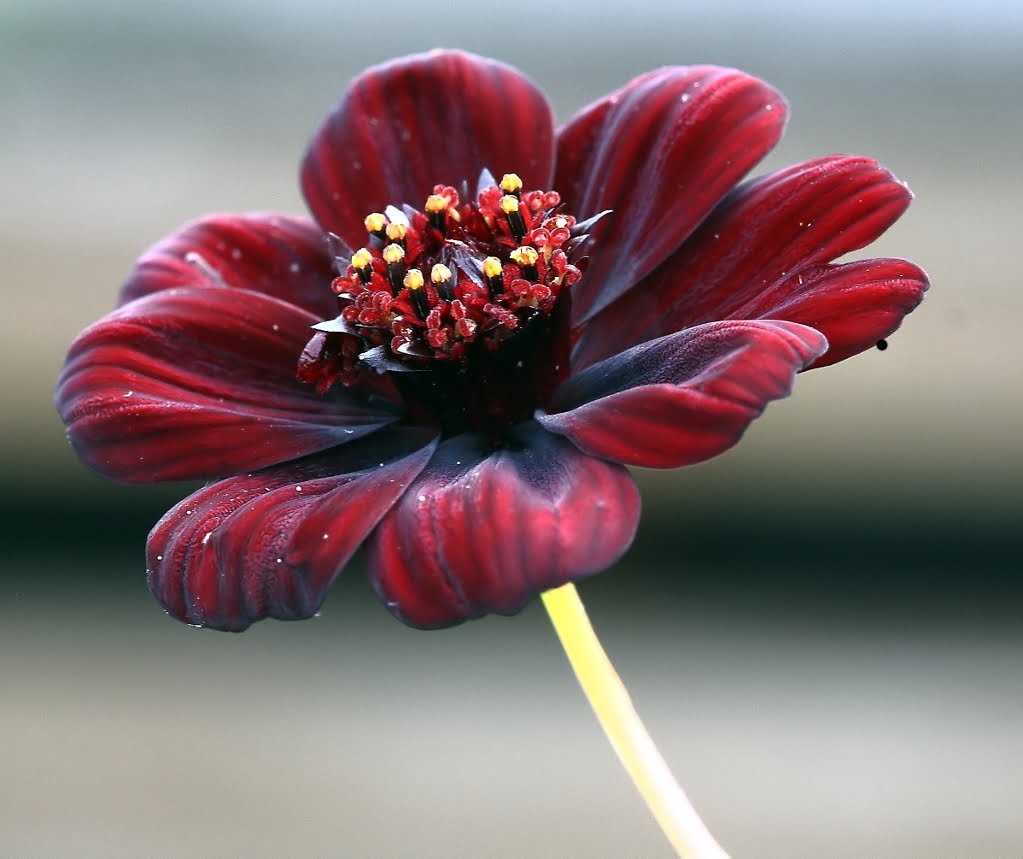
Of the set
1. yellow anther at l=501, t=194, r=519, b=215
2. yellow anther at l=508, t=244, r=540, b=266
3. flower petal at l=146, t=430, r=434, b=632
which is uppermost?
yellow anther at l=501, t=194, r=519, b=215

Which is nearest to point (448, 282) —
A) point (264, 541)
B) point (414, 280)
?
point (414, 280)

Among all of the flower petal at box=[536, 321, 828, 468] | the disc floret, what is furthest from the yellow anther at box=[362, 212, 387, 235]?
the flower petal at box=[536, 321, 828, 468]

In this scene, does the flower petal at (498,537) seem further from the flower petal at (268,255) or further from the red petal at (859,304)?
the flower petal at (268,255)

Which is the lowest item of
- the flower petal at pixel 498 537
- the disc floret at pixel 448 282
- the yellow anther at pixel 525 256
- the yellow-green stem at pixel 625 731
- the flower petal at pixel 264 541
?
the yellow-green stem at pixel 625 731

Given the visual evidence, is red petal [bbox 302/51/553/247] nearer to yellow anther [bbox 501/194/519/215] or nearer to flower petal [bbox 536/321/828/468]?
yellow anther [bbox 501/194/519/215]

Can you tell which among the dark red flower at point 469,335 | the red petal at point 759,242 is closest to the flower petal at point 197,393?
the dark red flower at point 469,335

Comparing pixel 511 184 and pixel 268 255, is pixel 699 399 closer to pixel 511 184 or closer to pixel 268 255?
pixel 511 184
